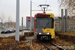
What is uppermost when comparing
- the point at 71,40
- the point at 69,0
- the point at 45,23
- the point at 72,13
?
the point at 69,0

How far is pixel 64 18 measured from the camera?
74.9 ft

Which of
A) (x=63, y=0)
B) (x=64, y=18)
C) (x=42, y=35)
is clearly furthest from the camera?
(x=64, y=18)

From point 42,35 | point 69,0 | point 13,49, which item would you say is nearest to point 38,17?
point 42,35

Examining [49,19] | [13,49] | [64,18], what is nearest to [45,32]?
[49,19]

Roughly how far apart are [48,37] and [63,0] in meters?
6.18

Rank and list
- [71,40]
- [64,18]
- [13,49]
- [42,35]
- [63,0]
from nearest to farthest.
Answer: [13,49], [42,35], [71,40], [63,0], [64,18]

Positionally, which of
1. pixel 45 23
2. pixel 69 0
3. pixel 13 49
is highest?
pixel 69 0

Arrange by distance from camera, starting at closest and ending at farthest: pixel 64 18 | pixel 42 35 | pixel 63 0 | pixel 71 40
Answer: pixel 42 35
pixel 71 40
pixel 63 0
pixel 64 18

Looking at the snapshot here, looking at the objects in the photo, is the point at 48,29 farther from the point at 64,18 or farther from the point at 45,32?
the point at 64,18

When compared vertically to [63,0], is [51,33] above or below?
below

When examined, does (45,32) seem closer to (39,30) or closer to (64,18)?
(39,30)

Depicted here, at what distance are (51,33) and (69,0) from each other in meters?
4.80

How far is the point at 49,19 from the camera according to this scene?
44.7 ft

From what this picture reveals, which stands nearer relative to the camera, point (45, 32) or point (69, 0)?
point (45, 32)
